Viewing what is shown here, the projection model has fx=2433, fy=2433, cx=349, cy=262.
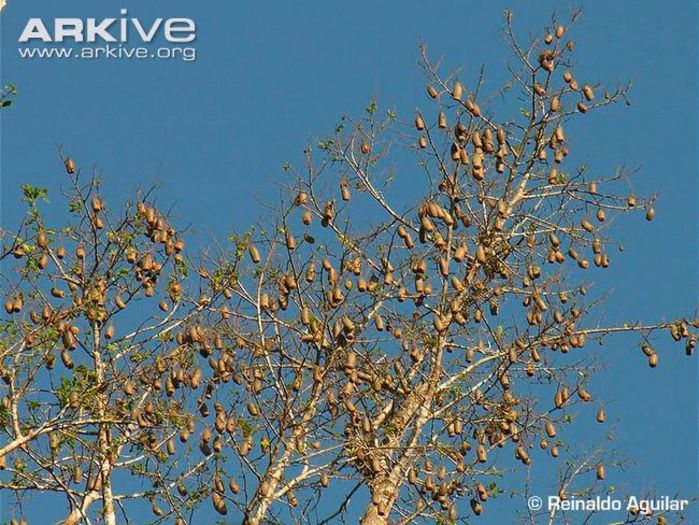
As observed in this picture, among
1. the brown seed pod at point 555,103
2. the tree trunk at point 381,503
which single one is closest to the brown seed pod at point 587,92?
the brown seed pod at point 555,103

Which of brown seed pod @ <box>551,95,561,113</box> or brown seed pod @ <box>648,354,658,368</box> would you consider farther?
brown seed pod @ <box>551,95,561,113</box>

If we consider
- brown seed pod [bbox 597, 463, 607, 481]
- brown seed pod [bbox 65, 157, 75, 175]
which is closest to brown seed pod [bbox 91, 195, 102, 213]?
brown seed pod [bbox 65, 157, 75, 175]

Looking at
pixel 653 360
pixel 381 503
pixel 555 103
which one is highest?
pixel 555 103

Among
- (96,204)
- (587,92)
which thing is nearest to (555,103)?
(587,92)

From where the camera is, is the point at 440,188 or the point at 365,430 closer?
the point at 365,430

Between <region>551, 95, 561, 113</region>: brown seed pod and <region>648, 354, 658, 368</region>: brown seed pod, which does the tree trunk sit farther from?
<region>551, 95, 561, 113</region>: brown seed pod

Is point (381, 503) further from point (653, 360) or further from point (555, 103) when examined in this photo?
point (555, 103)

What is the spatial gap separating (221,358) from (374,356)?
1456 millimetres

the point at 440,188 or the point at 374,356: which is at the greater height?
A: the point at 440,188

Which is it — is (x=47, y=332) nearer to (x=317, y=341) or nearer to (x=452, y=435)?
(x=317, y=341)

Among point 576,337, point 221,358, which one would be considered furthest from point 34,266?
point 576,337

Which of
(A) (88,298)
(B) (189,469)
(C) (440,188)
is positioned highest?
(C) (440,188)

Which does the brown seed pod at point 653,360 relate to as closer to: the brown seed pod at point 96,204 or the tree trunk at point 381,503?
the tree trunk at point 381,503

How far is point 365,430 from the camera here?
19.5 meters
